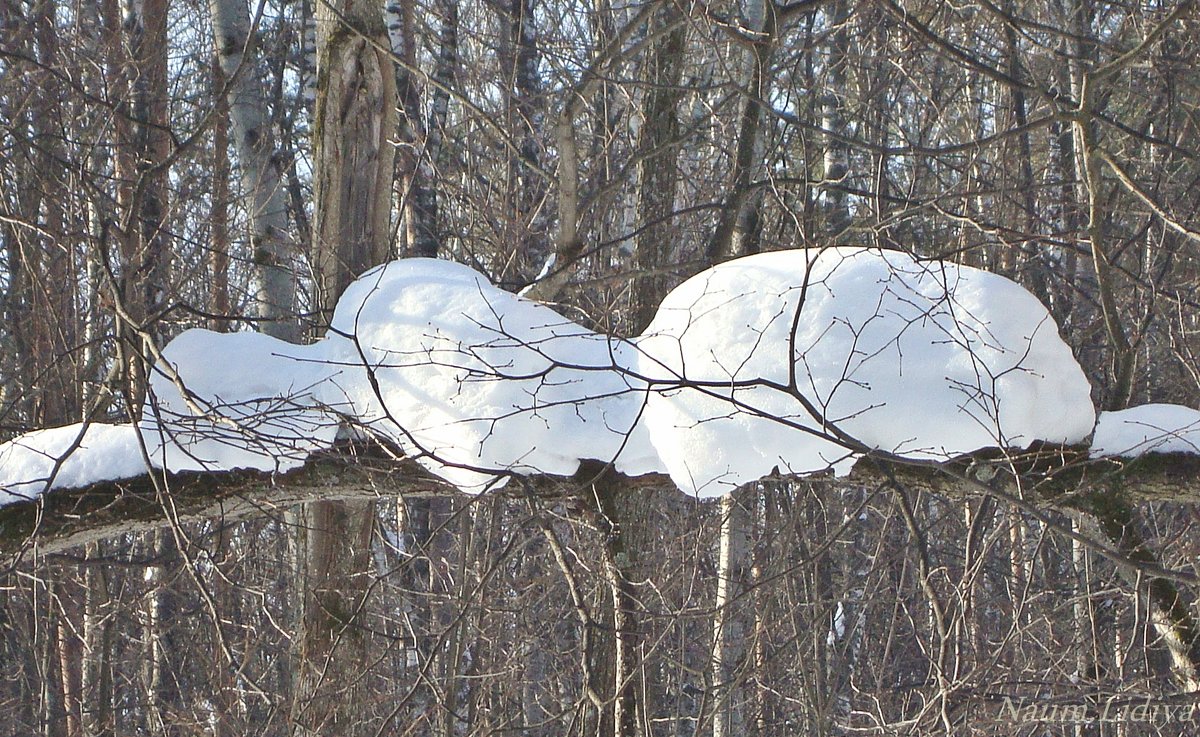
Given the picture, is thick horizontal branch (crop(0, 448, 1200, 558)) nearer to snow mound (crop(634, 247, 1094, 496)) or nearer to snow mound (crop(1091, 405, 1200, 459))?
snow mound (crop(1091, 405, 1200, 459))

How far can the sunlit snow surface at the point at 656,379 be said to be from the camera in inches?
114

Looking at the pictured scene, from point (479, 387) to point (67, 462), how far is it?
4.79 ft

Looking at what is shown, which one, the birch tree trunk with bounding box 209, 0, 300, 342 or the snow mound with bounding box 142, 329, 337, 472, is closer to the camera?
the snow mound with bounding box 142, 329, 337, 472

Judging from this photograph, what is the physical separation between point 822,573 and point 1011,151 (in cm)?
314

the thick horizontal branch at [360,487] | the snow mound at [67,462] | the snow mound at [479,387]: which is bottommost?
the thick horizontal branch at [360,487]

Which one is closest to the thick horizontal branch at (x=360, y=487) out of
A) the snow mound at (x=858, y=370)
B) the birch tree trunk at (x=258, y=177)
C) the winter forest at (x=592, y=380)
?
the winter forest at (x=592, y=380)

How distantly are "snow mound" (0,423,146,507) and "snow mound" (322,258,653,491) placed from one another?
2.49 feet

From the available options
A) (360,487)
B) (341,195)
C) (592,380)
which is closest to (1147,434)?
(592,380)

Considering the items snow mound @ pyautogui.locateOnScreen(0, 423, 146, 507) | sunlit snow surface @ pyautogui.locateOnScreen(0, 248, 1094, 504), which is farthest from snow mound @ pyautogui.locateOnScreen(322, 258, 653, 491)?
snow mound @ pyautogui.locateOnScreen(0, 423, 146, 507)

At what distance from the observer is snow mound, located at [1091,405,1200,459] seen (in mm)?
3150

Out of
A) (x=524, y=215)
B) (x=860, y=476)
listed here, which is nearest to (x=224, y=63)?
(x=524, y=215)

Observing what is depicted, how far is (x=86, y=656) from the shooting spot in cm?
655

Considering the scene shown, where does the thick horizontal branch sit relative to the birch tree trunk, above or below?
below

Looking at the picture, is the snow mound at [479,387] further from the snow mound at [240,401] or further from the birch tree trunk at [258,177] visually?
the birch tree trunk at [258,177]
